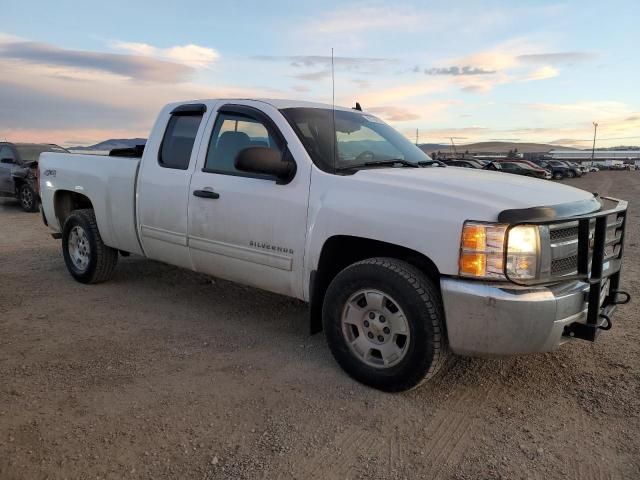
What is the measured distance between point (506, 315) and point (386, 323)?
2.52 feet

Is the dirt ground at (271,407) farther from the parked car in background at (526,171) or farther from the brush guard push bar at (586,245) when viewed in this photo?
the parked car in background at (526,171)

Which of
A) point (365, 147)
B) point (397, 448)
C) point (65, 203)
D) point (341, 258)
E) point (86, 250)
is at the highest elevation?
point (365, 147)

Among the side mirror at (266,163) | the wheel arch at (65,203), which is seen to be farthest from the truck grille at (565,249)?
the wheel arch at (65,203)

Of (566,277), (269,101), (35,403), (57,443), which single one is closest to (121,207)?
(269,101)

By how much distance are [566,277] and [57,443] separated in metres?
2.95

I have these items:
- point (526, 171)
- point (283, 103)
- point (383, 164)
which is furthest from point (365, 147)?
point (526, 171)

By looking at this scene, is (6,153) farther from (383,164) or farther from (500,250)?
(500,250)

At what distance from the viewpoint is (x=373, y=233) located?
3420 mm

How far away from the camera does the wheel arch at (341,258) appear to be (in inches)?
138

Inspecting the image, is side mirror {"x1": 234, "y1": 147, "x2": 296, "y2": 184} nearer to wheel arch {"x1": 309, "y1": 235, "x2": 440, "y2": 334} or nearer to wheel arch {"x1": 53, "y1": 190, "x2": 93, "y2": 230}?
wheel arch {"x1": 309, "y1": 235, "x2": 440, "y2": 334}

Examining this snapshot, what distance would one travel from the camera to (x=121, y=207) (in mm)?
5336

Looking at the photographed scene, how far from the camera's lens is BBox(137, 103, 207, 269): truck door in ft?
15.3

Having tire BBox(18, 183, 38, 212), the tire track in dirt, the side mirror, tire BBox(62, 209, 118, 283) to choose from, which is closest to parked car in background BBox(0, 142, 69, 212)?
tire BBox(18, 183, 38, 212)

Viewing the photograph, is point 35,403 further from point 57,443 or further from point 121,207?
point 121,207
